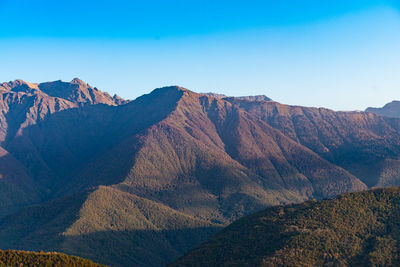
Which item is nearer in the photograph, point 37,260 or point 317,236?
point 37,260

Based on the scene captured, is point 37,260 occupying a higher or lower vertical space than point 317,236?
lower

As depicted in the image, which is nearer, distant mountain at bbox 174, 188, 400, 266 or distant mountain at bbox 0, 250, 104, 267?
distant mountain at bbox 0, 250, 104, 267

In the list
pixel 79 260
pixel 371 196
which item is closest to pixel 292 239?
pixel 371 196

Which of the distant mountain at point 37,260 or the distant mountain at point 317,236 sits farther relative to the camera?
the distant mountain at point 317,236

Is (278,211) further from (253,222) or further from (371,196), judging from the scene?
(371,196)
